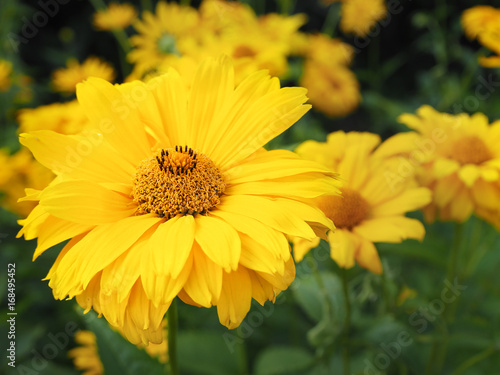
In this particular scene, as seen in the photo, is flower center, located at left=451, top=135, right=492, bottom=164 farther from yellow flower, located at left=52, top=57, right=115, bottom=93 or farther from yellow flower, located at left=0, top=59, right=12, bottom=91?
yellow flower, located at left=0, top=59, right=12, bottom=91

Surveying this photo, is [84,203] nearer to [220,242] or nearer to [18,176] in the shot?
[220,242]

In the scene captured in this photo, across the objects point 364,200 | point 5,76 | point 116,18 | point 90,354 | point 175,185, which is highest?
point 175,185

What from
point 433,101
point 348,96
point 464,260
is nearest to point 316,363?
point 464,260

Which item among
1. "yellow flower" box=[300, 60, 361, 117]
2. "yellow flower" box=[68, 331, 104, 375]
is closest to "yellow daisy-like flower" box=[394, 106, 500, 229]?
"yellow flower" box=[68, 331, 104, 375]

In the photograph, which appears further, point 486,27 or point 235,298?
point 486,27

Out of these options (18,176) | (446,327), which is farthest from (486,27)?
(18,176)

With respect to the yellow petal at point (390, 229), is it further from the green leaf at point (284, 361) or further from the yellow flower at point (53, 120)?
the yellow flower at point (53, 120)
